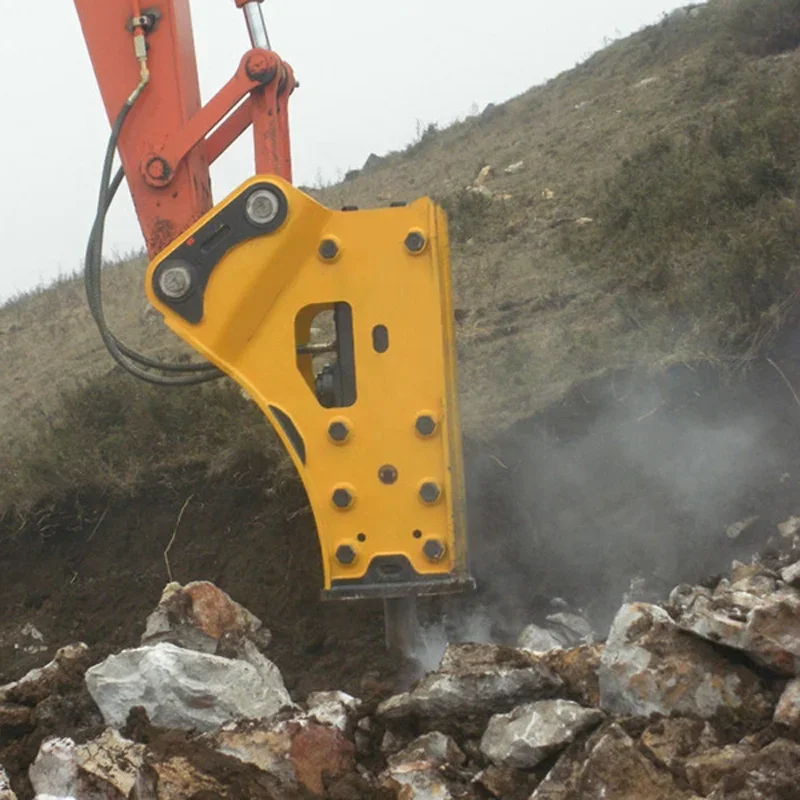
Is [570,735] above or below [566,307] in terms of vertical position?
below

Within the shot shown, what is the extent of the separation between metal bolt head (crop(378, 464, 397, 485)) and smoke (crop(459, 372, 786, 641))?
1036 mm

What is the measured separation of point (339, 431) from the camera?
416cm

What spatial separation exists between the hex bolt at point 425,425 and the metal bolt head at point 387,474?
0.16m

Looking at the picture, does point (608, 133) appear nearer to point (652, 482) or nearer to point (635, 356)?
Answer: point (635, 356)

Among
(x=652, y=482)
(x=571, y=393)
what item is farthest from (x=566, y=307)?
(x=652, y=482)

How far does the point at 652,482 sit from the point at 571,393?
2.76ft

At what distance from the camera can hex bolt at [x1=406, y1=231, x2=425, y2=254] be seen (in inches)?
163

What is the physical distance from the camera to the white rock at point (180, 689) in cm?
370

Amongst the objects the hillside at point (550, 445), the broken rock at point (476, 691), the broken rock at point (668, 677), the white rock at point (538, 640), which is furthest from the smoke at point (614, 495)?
the broken rock at point (668, 677)

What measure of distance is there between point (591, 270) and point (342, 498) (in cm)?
405

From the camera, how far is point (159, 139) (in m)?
4.59

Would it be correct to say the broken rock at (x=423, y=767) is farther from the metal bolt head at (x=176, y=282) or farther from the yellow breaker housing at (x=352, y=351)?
the metal bolt head at (x=176, y=282)

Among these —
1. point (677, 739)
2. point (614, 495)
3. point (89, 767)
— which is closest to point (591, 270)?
point (614, 495)

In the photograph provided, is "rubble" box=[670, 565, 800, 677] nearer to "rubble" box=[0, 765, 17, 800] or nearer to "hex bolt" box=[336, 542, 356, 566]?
"hex bolt" box=[336, 542, 356, 566]
